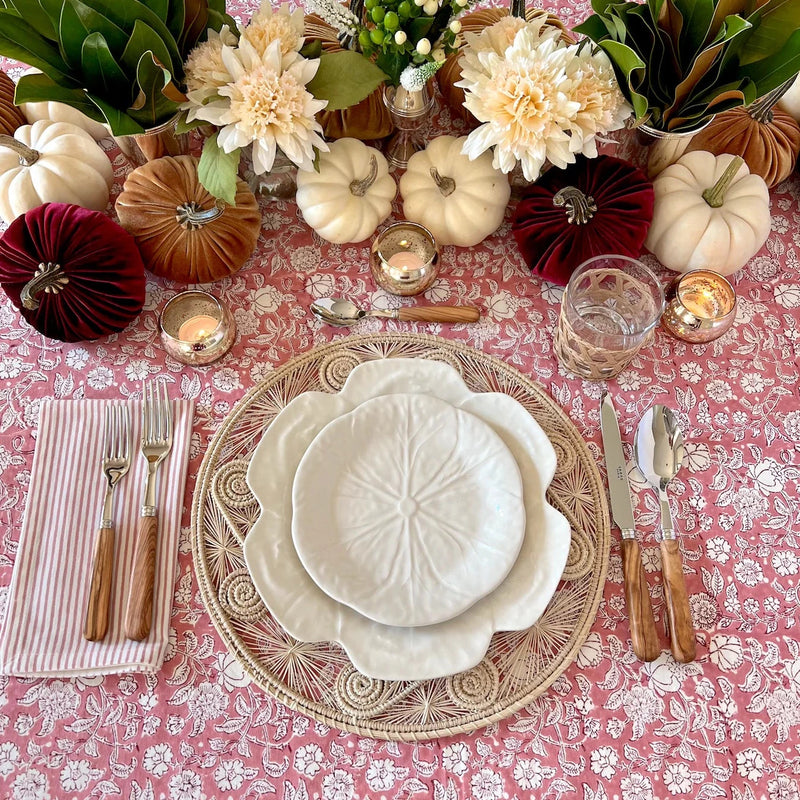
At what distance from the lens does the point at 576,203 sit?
2.86 feet

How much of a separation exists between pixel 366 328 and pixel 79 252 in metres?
0.36

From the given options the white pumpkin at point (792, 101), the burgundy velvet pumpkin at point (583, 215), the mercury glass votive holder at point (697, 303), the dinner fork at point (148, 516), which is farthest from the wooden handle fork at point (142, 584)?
the white pumpkin at point (792, 101)

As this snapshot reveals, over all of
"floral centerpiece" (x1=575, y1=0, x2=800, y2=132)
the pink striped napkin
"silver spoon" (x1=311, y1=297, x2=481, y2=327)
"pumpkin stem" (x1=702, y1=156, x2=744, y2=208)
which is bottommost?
the pink striped napkin

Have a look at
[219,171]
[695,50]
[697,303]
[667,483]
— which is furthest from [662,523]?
[219,171]

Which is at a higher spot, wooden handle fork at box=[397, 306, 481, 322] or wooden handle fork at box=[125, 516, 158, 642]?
wooden handle fork at box=[397, 306, 481, 322]

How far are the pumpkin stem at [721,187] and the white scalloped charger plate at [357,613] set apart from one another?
390 mm

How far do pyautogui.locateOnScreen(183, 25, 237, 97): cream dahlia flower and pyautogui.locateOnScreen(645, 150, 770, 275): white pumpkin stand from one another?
0.57 meters

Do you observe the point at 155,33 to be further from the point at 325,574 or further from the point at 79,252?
A: the point at 325,574

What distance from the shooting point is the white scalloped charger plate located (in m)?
0.67

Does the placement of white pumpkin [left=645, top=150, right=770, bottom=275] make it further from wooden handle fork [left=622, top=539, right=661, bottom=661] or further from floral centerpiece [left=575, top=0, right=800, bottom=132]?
wooden handle fork [left=622, top=539, right=661, bottom=661]

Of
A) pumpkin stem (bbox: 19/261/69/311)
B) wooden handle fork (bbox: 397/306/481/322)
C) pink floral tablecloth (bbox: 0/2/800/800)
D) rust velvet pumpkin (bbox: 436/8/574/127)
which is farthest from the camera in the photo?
rust velvet pumpkin (bbox: 436/8/574/127)

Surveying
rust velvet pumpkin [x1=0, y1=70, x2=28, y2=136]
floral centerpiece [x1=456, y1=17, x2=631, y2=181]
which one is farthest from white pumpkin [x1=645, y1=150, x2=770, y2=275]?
rust velvet pumpkin [x1=0, y1=70, x2=28, y2=136]

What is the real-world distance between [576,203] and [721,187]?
0.18 meters

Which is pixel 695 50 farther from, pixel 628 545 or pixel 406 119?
pixel 628 545
